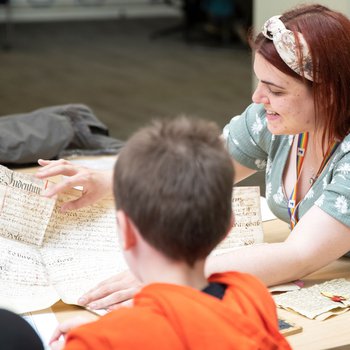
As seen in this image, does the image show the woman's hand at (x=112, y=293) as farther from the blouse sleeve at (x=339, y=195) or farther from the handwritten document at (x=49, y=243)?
the blouse sleeve at (x=339, y=195)

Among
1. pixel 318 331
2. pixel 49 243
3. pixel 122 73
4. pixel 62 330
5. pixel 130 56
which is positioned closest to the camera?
pixel 62 330

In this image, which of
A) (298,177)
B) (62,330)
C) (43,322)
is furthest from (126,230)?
(298,177)

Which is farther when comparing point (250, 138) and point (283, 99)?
point (250, 138)

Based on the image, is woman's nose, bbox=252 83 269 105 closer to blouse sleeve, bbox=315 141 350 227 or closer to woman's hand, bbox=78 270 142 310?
blouse sleeve, bbox=315 141 350 227

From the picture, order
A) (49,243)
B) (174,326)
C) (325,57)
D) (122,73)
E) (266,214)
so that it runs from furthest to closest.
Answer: (122,73), (266,214), (49,243), (325,57), (174,326)

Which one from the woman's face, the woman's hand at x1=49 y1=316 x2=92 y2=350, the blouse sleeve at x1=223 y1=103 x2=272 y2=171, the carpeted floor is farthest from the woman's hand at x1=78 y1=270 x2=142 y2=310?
the carpeted floor

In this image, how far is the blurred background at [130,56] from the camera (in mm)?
5949

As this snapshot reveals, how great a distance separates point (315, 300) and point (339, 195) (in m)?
0.22

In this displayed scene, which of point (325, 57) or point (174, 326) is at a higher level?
point (325, 57)

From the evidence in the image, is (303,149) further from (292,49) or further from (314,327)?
(314,327)

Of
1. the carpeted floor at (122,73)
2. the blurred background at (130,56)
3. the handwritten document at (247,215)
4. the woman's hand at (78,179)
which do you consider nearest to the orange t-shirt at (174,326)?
the woman's hand at (78,179)

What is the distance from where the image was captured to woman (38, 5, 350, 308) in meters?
1.68

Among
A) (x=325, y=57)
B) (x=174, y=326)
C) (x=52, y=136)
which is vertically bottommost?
(x=52, y=136)

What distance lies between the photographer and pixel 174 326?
3.52ft
